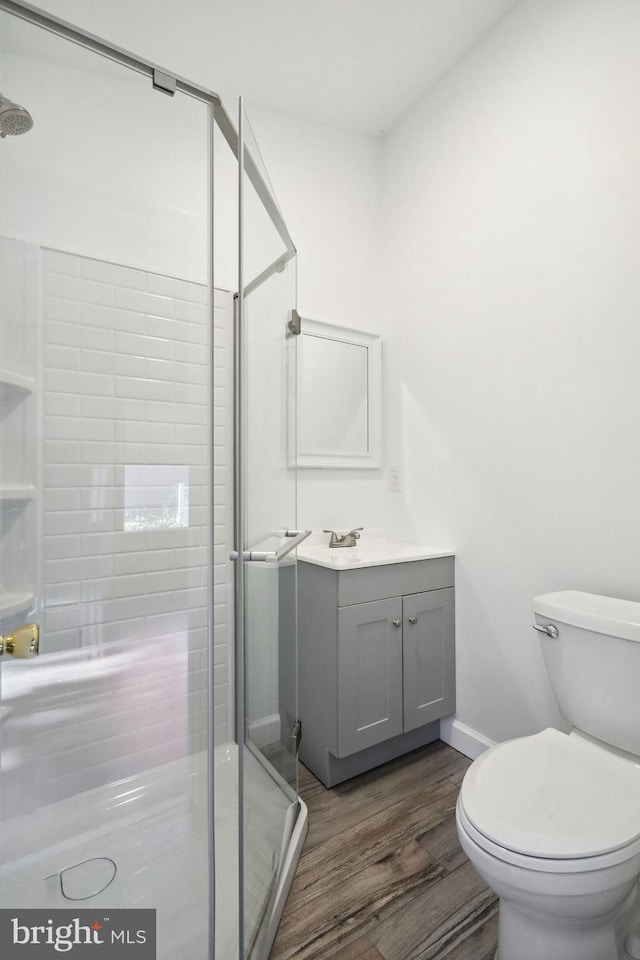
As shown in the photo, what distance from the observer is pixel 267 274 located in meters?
1.29

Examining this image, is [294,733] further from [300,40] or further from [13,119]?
[300,40]

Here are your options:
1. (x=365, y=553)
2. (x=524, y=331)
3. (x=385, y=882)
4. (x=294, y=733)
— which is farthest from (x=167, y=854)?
(x=524, y=331)

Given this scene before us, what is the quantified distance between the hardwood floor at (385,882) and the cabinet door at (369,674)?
7.3 inches

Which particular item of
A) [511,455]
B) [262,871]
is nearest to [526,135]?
[511,455]

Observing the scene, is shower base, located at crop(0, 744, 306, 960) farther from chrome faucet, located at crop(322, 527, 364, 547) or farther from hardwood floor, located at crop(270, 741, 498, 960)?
chrome faucet, located at crop(322, 527, 364, 547)

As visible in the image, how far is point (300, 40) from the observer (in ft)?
5.96

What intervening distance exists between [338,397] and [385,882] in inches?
71.8

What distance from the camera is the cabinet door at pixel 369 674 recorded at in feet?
5.49

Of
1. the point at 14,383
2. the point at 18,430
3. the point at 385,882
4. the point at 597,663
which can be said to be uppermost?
the point at 14,383

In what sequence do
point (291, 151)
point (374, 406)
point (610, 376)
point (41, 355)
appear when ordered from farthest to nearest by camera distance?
point (374, 406) → point (291, 151) → point (610, 376) → point (41, 355)

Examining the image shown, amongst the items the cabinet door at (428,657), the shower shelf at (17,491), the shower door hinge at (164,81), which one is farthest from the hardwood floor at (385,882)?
the shower door hinge at (164,81)

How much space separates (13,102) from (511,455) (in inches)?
69.4

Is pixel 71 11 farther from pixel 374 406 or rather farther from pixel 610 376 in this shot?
pixel 610 376

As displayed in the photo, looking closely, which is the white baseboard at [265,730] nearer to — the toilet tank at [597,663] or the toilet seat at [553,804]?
the toilet seat at [553,804]
